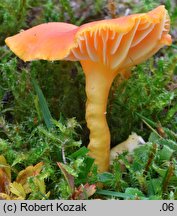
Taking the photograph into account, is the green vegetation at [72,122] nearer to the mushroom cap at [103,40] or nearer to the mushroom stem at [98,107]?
the mushroom stem at [98,107]

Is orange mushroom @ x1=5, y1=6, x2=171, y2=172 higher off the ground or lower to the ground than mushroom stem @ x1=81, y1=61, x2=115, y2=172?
higher

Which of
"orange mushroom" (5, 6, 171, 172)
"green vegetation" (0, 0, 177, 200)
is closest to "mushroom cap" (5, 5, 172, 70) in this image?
"orange mushroom" (5, 6, 171, 172)

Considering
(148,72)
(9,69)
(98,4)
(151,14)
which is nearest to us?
(151,14)

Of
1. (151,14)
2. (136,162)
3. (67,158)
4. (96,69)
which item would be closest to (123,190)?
(136,162)

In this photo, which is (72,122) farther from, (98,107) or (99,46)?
(99,46)

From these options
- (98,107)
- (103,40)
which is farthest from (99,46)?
(98,107)

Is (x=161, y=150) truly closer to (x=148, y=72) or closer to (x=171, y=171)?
(x=171, y=171)

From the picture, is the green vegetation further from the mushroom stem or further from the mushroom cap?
the mushroom cap

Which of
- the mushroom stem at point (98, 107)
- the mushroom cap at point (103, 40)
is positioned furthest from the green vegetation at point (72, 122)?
the mushroom cap at point (103, 40)
